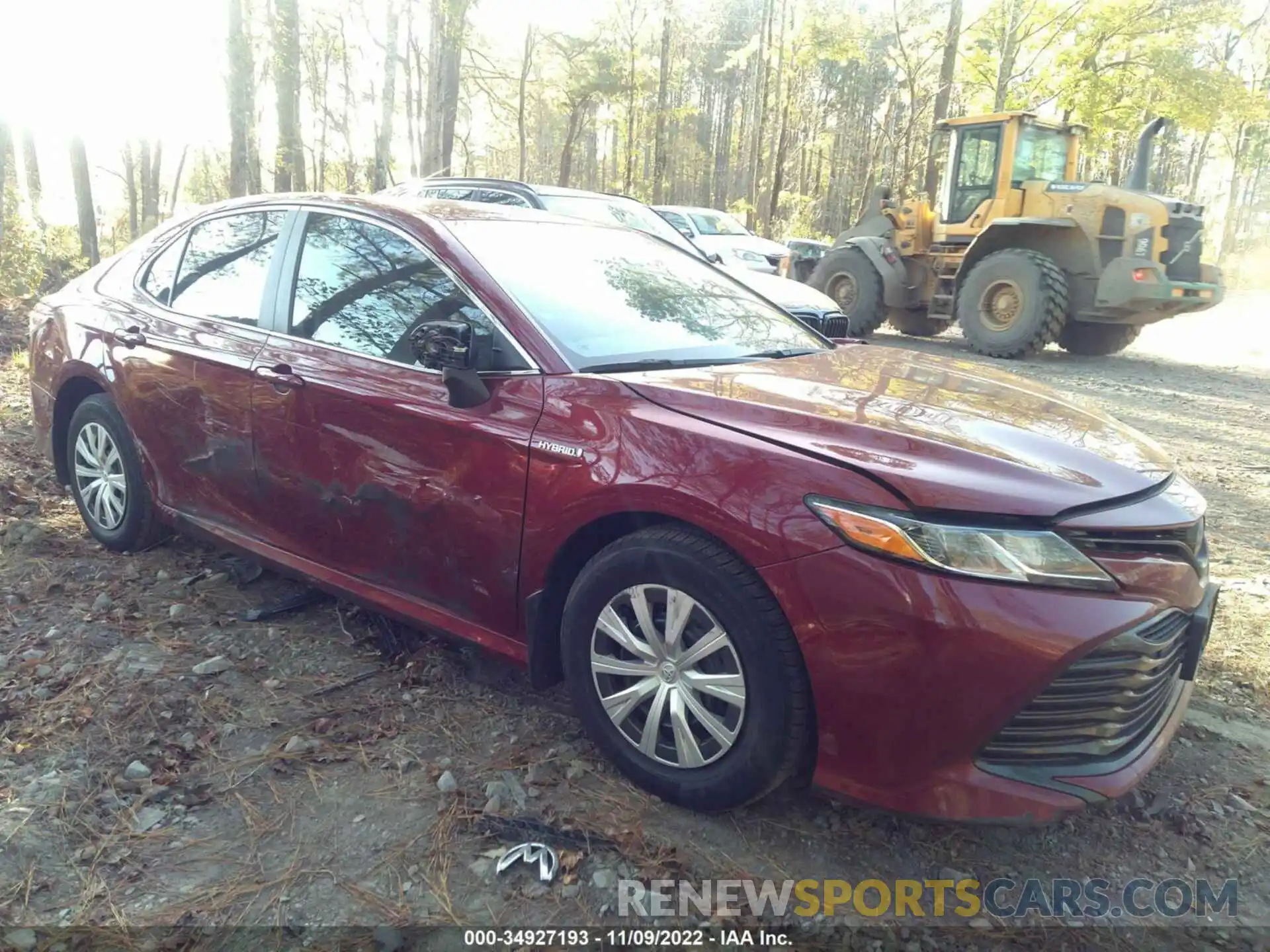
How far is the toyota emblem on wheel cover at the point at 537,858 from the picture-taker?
225cm

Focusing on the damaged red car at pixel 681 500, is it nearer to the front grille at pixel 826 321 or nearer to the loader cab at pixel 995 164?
the front grille at pixel 826 321

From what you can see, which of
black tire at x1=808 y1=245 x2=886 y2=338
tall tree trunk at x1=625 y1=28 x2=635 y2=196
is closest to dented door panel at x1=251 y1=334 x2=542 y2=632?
black tire at x1=808 y1=245 x2=886 y2=338

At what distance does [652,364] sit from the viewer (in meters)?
2.77

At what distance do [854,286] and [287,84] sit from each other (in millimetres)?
11640

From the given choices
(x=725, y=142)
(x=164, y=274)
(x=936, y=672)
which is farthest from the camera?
(x=725, y=142)

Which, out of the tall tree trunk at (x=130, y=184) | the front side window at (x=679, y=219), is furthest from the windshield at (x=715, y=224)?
the tall tree trunk at (x=130, y=184)

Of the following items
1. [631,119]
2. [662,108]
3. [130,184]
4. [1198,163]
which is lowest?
[130,184]

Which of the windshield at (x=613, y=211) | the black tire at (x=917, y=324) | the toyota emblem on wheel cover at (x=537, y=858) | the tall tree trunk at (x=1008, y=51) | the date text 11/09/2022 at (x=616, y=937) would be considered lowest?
the date text 11/09/2022 at (x=616, y=937)

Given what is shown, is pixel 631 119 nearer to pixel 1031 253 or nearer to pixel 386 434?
pixel 1031 253

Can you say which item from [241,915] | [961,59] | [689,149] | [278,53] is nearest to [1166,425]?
[241,915]

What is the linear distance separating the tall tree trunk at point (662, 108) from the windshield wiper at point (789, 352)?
24.8 meters

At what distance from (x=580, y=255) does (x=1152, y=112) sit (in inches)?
953

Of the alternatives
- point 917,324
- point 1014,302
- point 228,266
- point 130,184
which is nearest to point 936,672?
point 228,266

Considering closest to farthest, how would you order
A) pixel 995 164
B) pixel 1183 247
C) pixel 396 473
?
1. pixel 396 473
2. pixel 1183 247
3. pixel 995 164
